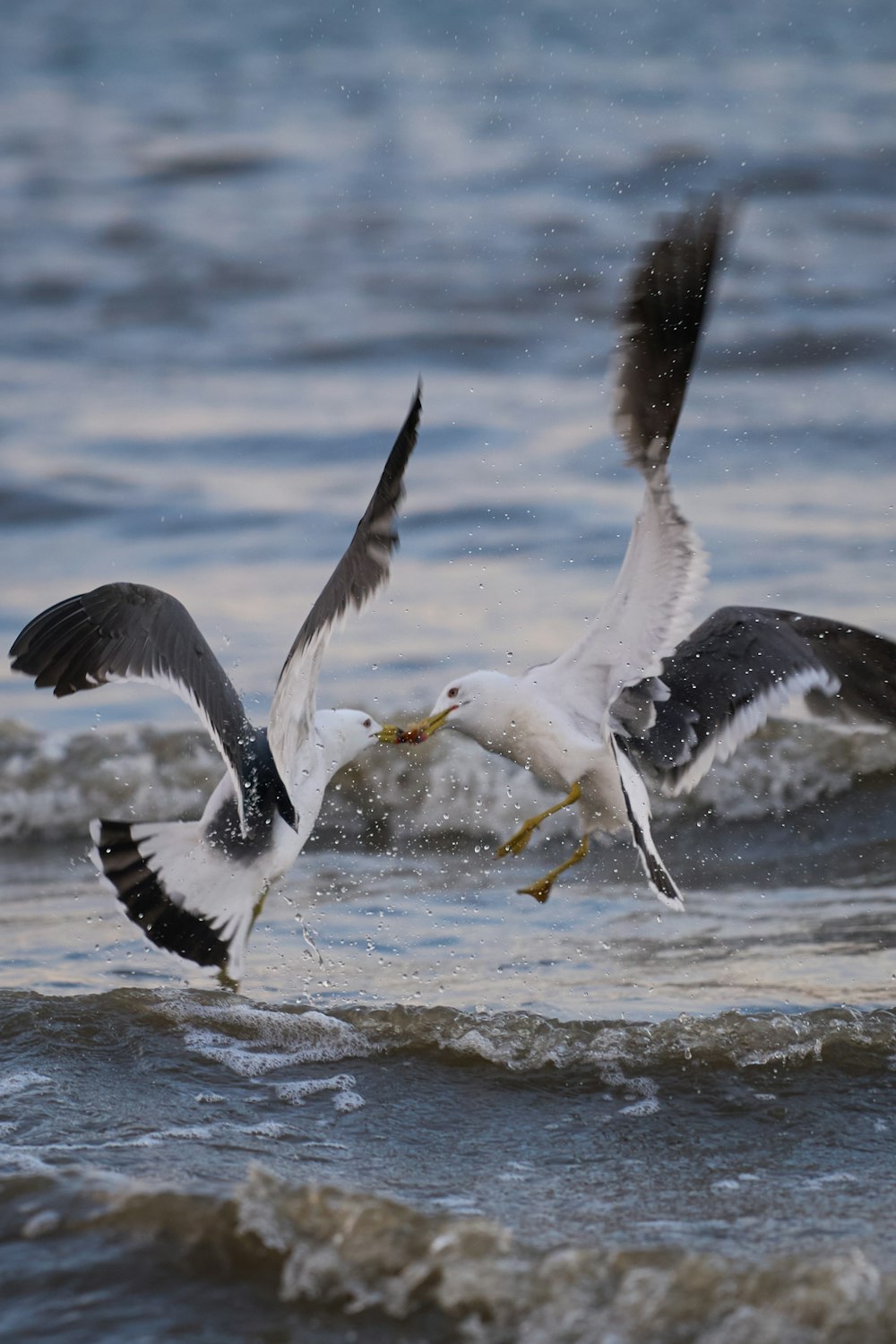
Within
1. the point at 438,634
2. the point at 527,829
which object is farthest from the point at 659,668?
the point at 438,634

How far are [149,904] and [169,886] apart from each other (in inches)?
3.1

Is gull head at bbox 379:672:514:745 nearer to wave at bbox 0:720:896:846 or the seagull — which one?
the seagull

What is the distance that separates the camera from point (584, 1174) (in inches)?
132

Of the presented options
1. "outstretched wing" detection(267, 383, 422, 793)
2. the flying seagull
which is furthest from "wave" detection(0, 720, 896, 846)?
"outstretched wing" detection(267, 383, 422, 793)

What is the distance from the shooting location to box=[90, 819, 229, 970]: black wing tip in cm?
468

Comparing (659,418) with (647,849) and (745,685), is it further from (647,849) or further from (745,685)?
(647,849)

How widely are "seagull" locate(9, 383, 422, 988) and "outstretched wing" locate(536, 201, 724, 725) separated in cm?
100

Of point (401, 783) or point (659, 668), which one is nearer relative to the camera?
point (659, 668)

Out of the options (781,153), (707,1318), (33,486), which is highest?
(781,153)

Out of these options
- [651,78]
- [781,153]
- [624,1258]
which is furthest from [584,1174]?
[651,78]

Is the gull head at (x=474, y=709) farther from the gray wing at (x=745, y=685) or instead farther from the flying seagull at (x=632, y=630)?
the gray wing at (x=745, y=685)

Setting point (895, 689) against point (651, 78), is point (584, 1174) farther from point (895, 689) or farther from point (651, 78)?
point (651, 78)

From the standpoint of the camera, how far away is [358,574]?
3.71 meters

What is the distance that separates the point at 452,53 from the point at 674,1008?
1495 centimetres
